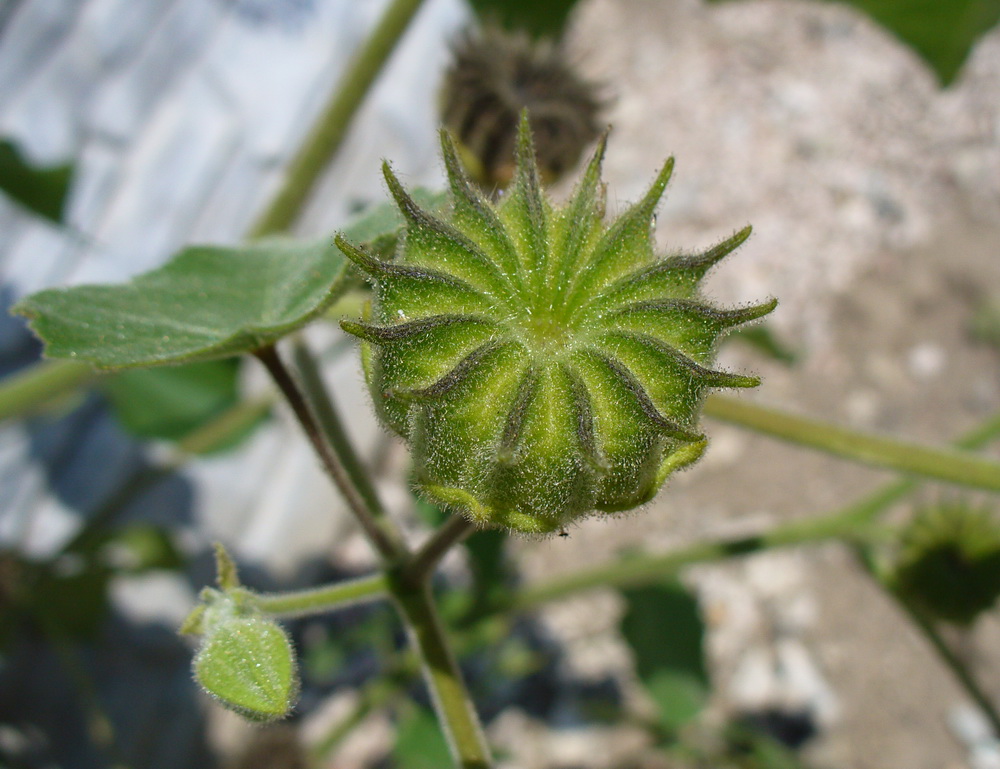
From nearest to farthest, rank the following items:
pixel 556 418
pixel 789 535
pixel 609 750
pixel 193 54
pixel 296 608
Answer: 1. pixel 556 418
2. pixel 296 608
3. pixel 789 535
4. pixel 193 54
5. pixel 609 750

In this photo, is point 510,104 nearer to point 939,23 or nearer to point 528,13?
point 528,13

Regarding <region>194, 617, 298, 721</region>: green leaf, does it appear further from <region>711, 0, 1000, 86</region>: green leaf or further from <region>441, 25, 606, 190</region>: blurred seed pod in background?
<region>711, 0, 1000, 86</region>: green leaf

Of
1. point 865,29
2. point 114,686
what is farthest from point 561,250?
point 865,29

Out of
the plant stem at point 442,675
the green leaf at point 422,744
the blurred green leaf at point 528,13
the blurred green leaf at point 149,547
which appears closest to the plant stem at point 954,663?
the plant stem at point 442,675

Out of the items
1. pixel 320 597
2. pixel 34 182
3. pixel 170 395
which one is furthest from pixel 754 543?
pixel 34 182

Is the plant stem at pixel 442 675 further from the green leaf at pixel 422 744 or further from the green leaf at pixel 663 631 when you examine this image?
the green leaf at pixel 663 631

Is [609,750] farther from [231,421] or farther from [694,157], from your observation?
[694,157]

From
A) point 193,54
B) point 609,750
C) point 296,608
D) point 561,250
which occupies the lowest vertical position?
point 609,750

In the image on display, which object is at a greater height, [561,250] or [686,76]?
[686,76]
